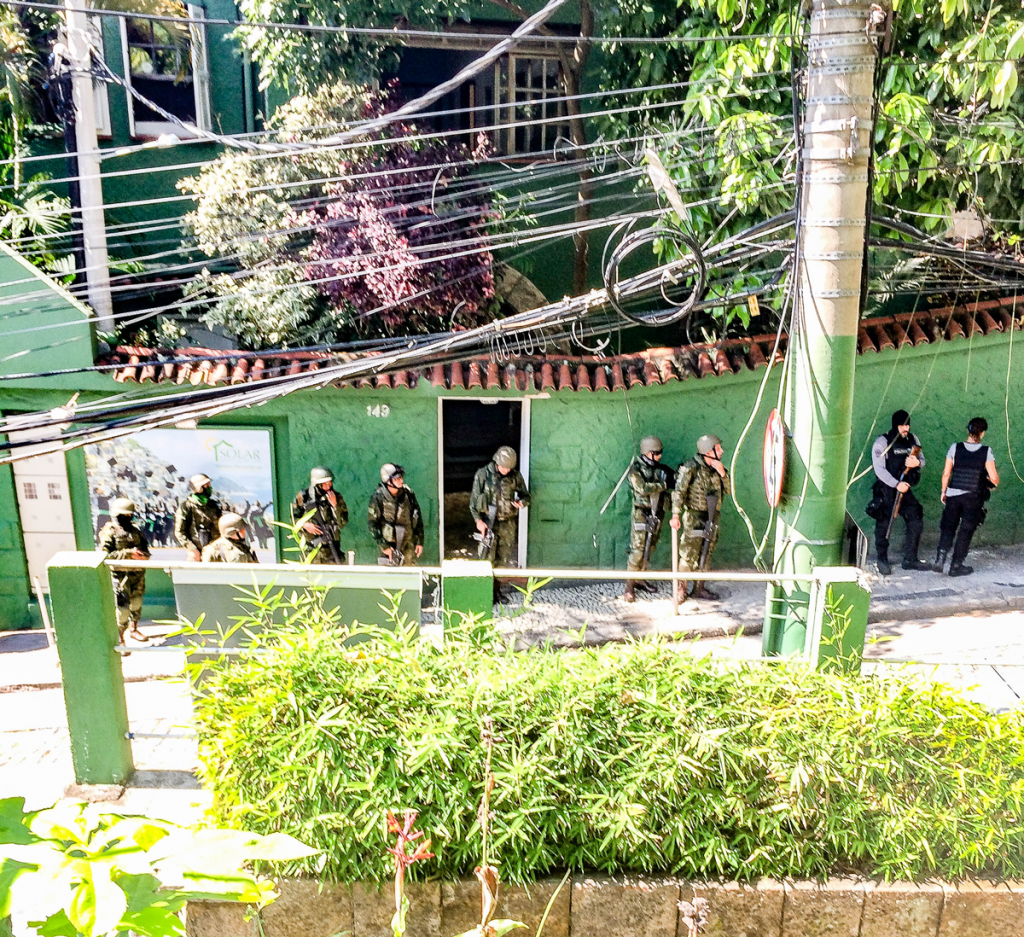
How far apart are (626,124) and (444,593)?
7316 mm

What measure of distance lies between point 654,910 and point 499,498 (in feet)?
19.2

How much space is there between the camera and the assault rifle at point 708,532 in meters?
8.76

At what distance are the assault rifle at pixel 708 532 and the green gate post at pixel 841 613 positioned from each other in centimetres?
444

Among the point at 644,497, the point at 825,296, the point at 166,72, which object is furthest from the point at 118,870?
the point at 166,72

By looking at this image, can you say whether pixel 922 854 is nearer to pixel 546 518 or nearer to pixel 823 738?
pixel 823 738

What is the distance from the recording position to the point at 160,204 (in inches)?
437

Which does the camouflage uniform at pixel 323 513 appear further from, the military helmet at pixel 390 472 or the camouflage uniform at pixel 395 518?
the military helmet at pixel 390 472

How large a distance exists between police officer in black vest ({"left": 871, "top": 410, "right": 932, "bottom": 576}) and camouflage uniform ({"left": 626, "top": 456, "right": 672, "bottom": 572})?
7.12 ft

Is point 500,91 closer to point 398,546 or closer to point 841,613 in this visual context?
point 398,546

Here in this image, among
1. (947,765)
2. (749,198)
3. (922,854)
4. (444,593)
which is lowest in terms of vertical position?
(922,854)

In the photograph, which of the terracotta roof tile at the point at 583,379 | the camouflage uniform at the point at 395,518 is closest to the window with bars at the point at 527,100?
the terracotta roof tile at the point at 583,379

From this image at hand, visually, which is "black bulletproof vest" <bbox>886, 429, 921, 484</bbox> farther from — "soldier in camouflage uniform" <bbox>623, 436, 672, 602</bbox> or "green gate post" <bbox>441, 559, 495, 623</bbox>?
"green gate post" <bbox>441, 559, 495, 623</bbox>

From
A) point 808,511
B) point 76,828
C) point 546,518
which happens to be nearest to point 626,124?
point 546,518

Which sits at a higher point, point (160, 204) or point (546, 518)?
point (160, 204)
